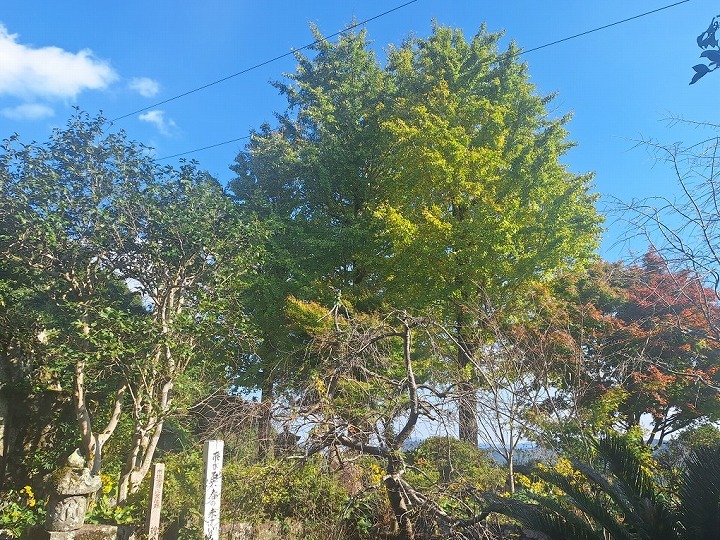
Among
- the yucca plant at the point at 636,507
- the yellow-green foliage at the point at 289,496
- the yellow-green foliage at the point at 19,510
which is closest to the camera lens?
the yucca plant at the point at 636,507

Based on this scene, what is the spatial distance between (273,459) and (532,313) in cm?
701

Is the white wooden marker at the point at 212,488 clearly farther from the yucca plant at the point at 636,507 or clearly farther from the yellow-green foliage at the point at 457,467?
the yucca plant at the point at 636,507

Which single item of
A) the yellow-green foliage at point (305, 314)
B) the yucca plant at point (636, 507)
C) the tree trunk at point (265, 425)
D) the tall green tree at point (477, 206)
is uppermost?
the tall green tree at point (477, 206)

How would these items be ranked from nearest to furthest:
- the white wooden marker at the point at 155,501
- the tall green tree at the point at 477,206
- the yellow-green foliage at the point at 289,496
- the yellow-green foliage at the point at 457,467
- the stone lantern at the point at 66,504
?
the stone lantern at the point at 66,504 < the white wooden marker at the point at 155,501 < the yellow-green foliage at the point at 289,496 < the yellow-green foliage at the point at 457,467 < the tall green tree at the point at 477,206

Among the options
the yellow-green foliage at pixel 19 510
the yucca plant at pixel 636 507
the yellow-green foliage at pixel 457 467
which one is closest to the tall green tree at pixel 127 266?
the yellow-green foliage at pixel 19 510

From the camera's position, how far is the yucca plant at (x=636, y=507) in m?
4.24

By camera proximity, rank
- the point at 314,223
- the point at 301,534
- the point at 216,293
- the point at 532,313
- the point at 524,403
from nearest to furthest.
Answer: the point at 301,534
the point at 524,403
the point at 216,293
the point at 532,313
the point at 314,223

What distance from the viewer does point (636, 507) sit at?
4.57m

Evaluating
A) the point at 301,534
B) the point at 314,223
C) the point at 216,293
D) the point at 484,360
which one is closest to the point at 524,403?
the point at 484,360

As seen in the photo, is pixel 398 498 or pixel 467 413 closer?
pixel 398 498

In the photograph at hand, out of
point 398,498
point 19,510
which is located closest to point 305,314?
point 398,498

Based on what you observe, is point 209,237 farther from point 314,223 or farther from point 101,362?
point 314,223

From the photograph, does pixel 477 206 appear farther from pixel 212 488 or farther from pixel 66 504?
pixel 66 504

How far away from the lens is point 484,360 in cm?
781
